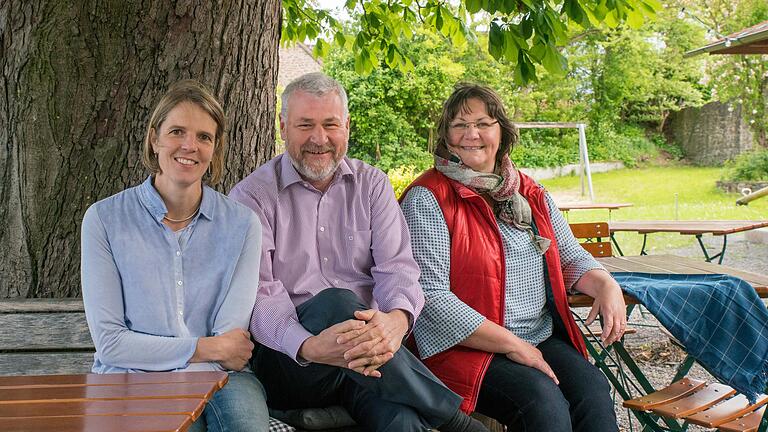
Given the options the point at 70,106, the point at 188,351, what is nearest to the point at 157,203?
the point at 188,351

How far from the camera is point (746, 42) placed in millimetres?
9414

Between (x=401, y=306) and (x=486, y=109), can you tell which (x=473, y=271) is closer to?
(x=401, y=306)

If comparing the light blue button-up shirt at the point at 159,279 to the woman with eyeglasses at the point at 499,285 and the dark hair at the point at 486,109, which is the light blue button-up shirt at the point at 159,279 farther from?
the dark hair at the point at 486,109

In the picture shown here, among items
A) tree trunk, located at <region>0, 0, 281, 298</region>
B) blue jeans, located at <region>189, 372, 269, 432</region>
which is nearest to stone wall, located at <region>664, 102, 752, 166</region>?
tree trunk, located at <region>0, 0, 281, 298</region>

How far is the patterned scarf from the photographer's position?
343 centimetres

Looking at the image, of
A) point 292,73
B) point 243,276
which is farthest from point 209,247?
point 292,73

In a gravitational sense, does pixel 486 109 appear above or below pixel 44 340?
above

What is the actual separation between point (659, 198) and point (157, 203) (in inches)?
870

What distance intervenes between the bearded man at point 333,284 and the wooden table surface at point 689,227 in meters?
4.92

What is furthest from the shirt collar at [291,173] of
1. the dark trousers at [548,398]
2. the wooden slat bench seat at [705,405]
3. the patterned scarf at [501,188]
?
the wooden slat bench seat at [705,405]

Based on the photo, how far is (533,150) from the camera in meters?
29.4

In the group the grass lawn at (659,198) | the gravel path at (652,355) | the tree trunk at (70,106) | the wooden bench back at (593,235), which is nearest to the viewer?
the tree trunk at (70,106)

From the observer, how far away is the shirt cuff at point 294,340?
2771 mm

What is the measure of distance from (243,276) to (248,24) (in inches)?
61.9
